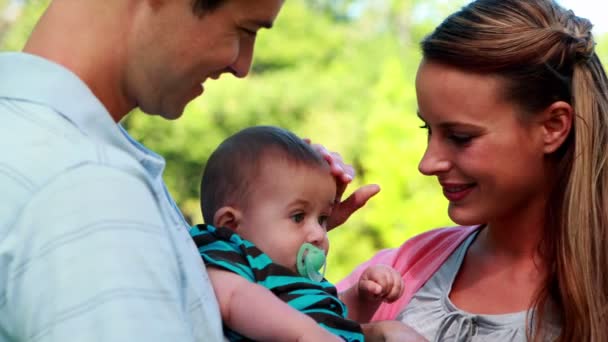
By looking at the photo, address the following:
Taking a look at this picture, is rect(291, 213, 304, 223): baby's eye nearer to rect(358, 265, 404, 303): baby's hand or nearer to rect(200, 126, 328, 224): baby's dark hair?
rect(200, 126, 328, 224): baby's dark hair

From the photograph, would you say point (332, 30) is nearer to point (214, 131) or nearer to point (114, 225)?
point (214, 131)

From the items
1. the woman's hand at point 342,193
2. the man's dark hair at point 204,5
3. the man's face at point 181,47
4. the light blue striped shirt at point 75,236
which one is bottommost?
the woman's hand at point 342,193

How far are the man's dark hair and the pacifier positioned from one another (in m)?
0.73

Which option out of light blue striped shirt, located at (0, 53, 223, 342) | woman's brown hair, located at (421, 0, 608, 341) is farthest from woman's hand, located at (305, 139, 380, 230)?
light blue striped shirt, located at (0, 53, 223, 342)

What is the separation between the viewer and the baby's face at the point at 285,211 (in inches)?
77.8

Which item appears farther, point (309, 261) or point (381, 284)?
point (381, 284)

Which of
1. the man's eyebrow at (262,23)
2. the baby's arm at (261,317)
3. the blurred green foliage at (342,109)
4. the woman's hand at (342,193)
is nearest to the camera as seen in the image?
the man's eyebrow at (262,23)

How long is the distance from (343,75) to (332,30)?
205 centimetres

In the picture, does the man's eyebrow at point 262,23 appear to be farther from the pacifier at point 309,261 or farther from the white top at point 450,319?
the white top at point 450,319

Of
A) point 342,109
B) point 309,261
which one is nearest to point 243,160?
point 309,261

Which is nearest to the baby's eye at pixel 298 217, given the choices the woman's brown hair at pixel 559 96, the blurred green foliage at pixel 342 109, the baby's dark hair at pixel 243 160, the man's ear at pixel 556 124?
the baby's dark hair at pixel 243 160

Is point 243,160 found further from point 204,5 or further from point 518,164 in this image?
point 518,164

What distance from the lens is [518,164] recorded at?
96.6 inches

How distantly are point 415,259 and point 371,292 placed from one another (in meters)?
0.48
